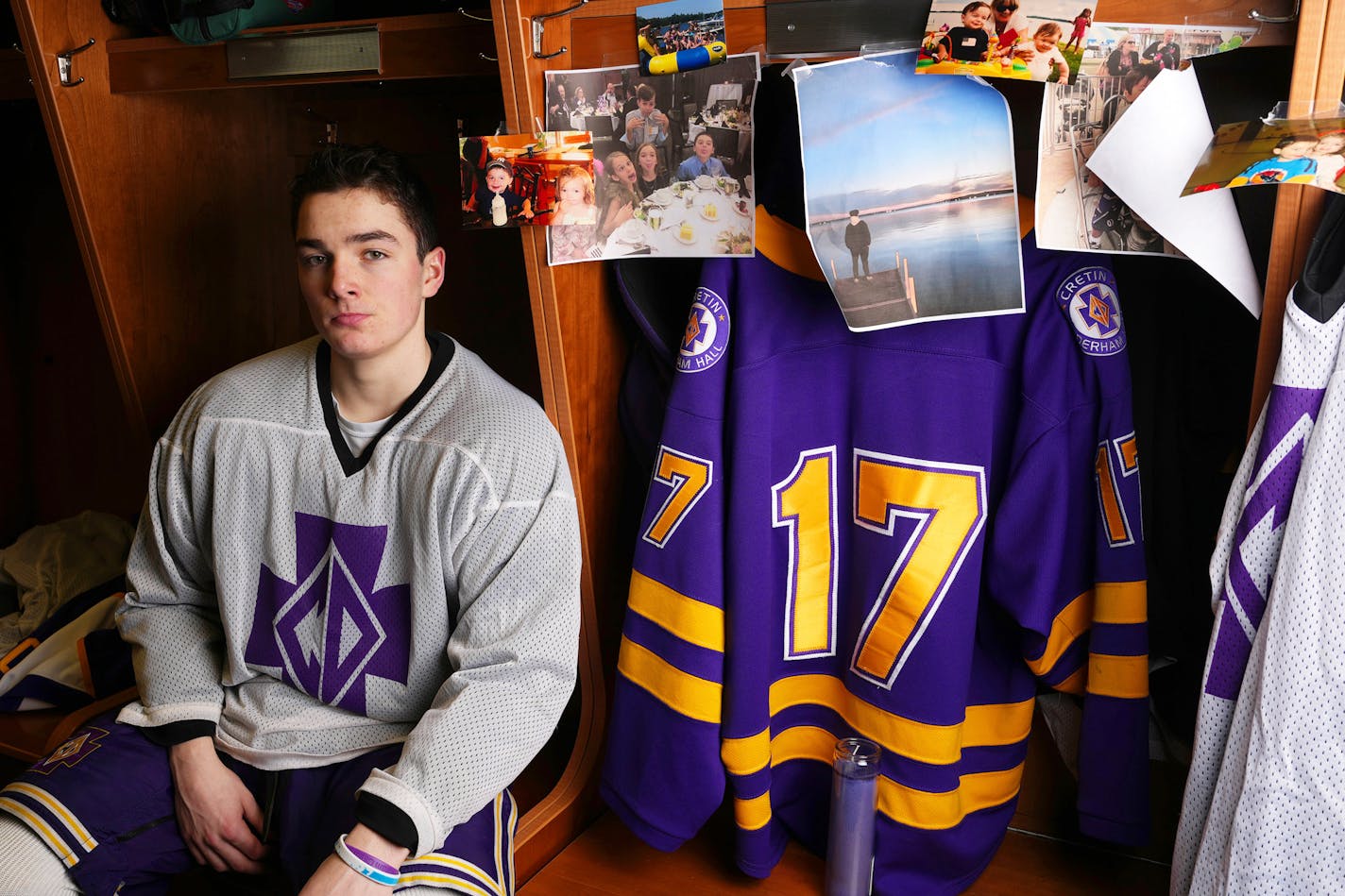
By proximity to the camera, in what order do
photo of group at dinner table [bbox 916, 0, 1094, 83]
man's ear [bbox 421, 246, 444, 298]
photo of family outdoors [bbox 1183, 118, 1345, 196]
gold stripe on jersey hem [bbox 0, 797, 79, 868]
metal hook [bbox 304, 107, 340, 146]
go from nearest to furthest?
photo of family outdoors [bbox 1183, 118, 1345, 196]
photo of group at dinner table [bbox 916, 0, 1094, 83]
gold stripe on jersey hem [bbox 0, 797, 79, 868]
man's ear [bbox 421, 246, 444, 298]
metal hook [bbox 304, 107, 340, 146]

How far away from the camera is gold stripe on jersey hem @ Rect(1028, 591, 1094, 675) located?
1.35 meters

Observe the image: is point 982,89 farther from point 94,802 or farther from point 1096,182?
point 94,802

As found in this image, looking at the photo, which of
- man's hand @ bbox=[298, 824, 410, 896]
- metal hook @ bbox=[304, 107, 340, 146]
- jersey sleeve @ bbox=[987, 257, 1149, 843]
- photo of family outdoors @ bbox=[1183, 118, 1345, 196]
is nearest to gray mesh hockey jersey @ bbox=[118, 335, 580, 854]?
man's hand @ bbox=[298, 824, 410, 896]

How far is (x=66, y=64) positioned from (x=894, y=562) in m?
1.39

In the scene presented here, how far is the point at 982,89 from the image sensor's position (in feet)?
3.91

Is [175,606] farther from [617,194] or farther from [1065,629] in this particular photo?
[1065,629]

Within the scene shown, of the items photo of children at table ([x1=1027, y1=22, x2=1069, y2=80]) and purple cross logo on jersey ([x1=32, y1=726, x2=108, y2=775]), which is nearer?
photo of children at table ([x1=1027, y1=22, x2=1069, y2=80])

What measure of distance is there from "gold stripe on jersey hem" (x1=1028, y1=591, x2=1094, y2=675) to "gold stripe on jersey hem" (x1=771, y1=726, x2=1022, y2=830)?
168mm

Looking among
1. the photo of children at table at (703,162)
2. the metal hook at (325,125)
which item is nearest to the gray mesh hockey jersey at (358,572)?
the photo of children at table at (703,162)

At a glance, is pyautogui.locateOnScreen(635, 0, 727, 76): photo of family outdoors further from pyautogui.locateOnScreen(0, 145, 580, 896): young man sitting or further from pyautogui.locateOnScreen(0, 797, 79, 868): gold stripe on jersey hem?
pyautogui.locateOnScreen(0, 797, 79, 868): gold stripe on jersey hem

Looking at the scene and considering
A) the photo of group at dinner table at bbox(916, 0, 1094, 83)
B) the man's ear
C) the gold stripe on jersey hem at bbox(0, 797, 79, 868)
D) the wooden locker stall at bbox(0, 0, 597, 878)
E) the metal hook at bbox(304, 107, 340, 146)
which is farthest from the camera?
the metal hook at bbox(304, 107, 340, 146)

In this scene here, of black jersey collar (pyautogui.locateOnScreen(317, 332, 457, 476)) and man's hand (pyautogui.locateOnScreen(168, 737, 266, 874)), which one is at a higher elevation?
black jersey collar (pyautogui.locateOnScreen(317, 332, 457, 476))

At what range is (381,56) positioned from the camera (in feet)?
4.75

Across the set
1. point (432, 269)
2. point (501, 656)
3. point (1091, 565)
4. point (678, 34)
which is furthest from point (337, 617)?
point (1091, 565)
